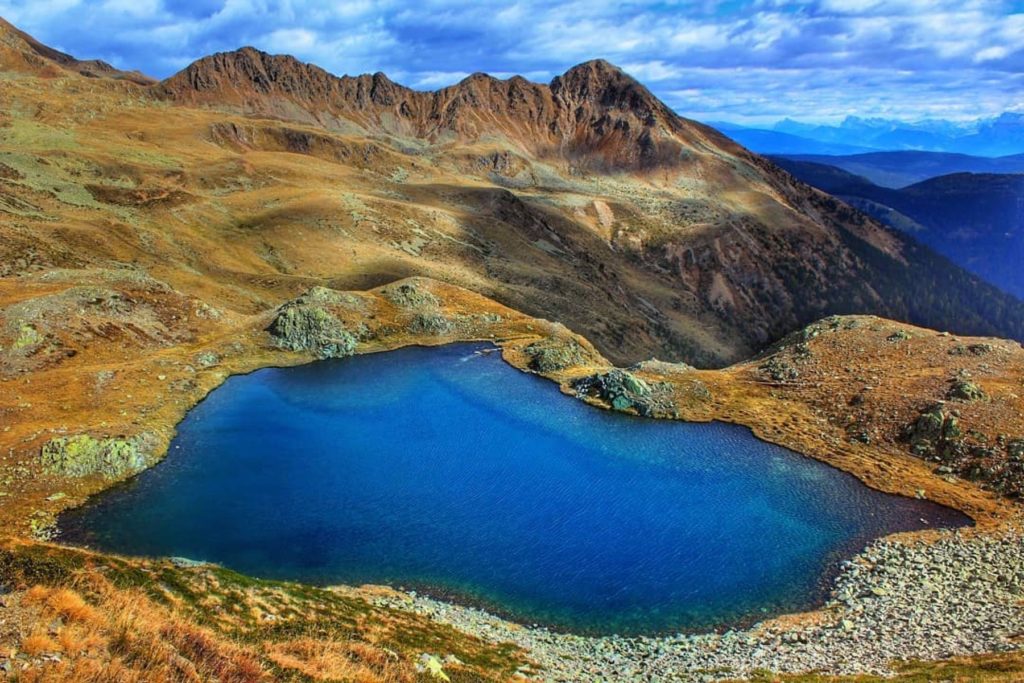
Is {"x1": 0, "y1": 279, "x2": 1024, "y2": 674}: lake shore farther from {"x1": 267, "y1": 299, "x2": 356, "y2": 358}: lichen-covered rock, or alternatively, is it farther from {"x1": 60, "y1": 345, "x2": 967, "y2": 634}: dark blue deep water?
{"x1": 60, "y1": 345, "x2": 967, "y2": 634}: dark blue deep water

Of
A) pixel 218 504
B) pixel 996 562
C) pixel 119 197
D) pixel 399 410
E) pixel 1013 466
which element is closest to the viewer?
pixel 996 562

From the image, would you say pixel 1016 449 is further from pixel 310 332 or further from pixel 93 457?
pixel 310 332

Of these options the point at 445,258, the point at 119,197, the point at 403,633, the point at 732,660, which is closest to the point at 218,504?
the point at 403,633

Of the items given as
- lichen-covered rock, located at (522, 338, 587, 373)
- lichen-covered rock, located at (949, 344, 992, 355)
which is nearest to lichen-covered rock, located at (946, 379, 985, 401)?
lichen-covered rock, located at (949, 344, 992, 355)

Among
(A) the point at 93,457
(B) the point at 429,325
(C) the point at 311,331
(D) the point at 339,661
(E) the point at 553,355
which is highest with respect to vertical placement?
(B) the point at 429,325

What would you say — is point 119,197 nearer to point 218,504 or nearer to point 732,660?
point 218,504

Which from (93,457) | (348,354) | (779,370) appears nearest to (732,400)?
(779,370)
